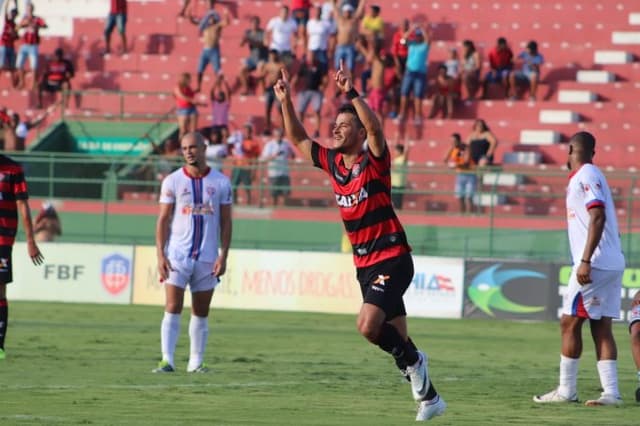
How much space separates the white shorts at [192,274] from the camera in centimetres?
1451

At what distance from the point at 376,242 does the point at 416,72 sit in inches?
920

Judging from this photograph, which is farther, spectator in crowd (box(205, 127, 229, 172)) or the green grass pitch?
spectator in crowd (box(205, 127, 229, 172))

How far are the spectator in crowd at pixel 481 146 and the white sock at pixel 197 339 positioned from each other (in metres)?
16.3

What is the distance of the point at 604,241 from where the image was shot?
1248 cm

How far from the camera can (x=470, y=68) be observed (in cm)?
3466

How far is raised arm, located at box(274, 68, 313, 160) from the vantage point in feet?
35.8

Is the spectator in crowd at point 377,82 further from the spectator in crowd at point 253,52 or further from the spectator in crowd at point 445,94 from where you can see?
the spectator in crowd at point 253,52

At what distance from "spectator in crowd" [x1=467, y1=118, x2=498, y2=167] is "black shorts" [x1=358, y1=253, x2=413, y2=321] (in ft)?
64.1

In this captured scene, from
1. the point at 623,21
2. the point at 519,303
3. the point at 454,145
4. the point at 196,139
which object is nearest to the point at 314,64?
the point at 454,145

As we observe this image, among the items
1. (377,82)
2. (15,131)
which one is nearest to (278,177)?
(377,82)

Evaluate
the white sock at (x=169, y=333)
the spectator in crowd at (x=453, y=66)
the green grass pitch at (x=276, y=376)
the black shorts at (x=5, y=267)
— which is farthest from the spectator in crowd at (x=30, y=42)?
the white sock at (x=169, y=333)

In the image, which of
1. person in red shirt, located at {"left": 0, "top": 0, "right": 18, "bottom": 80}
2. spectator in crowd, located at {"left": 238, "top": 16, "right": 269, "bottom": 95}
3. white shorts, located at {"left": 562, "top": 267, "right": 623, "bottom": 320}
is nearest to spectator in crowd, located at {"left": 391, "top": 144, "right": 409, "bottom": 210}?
spectator in crowd, located at {"left": 238, "top": 16, "right": 269, "bottom": 95}

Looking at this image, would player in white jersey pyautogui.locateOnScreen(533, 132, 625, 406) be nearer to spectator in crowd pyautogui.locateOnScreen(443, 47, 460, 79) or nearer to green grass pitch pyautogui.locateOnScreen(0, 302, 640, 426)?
green grass pitch pyautogui.locateOnScreen(0, 302, 640, 426)

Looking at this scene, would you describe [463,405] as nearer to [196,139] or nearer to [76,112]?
[196,139]
